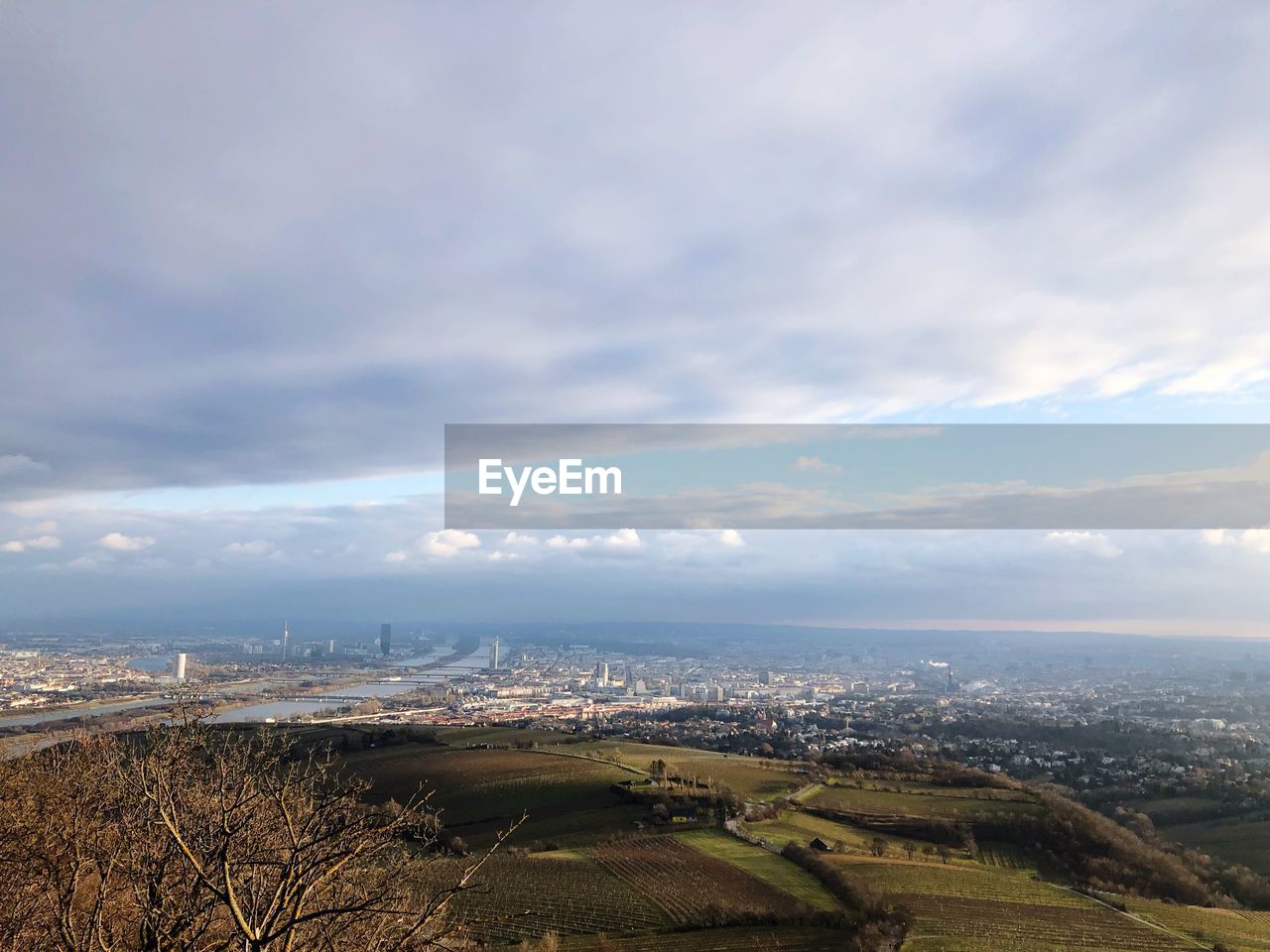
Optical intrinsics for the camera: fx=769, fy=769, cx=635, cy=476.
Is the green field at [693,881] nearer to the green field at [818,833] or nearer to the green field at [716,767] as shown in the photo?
the green field at [818,833]

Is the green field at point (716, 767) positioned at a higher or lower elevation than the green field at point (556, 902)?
lower

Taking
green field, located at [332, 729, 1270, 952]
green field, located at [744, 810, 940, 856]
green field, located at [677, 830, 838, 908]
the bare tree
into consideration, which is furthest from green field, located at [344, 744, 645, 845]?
the bare tree

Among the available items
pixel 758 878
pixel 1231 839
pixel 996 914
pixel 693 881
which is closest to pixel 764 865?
pixel 758 878

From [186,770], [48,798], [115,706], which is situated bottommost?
[115,706]

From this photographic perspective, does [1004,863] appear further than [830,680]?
No

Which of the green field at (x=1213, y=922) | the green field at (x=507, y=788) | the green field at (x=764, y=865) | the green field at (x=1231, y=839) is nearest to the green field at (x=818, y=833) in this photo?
the green field at (x=764, y=865)

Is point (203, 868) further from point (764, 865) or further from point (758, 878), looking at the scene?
point (764, 865)

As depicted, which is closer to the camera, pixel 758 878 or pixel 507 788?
pixel 758 878

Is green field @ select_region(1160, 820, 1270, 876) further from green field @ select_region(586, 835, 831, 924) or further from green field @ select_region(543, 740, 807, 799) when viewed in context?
green field @ select_region(586, 835, 831, 924)

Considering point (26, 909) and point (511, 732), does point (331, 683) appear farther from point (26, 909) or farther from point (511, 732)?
point (26, 909)

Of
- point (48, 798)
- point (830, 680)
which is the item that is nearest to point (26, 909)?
point (48, 798)

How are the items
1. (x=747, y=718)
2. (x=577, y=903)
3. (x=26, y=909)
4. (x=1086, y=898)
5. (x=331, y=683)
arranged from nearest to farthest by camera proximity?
1. (x=26, y=909)
2. (x=577, y=903)
3. (x=1086, y=898)
4. (x=747, y=718)
5. (x=331, y=683)
